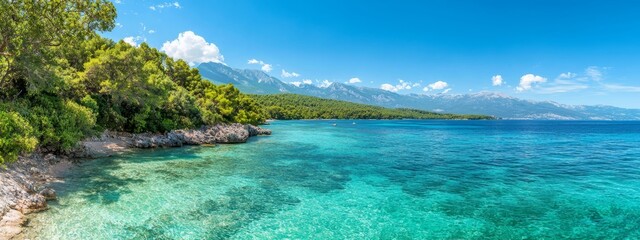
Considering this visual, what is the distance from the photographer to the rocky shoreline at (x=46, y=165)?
49.9ft

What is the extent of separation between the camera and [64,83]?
1204 inches

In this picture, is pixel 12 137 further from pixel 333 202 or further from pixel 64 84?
pixel 333 202

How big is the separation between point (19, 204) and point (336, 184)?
18507mm

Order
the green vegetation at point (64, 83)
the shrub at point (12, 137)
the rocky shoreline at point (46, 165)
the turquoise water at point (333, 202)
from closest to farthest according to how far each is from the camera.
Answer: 1. the rocky shoreline at point (46, 165)
2. the turquoise water at point (333, 202)
3. the shrub at point (12, 137)
4. the green vegetation at point (64, 83)

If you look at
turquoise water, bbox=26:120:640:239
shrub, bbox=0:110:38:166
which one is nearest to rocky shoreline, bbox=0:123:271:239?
turquoise water, bbox=26:120:640:239

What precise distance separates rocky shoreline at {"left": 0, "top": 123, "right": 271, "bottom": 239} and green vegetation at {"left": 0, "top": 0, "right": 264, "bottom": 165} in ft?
4.39

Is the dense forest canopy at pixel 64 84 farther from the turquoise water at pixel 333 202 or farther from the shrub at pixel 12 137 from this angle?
the turquoise water at pixel 333 202

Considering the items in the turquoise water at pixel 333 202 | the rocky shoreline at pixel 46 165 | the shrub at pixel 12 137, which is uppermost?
the shrub at pixel 12 137

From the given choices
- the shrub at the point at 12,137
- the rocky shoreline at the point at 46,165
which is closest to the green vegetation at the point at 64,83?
the shrub at the point at 12,137

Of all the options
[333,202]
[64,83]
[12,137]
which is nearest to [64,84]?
[64,83]

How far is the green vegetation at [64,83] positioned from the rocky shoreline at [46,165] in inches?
52.7

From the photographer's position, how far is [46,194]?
Result: 18.5 meters

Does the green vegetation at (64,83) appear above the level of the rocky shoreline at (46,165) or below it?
above

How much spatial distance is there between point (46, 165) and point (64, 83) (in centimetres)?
898
